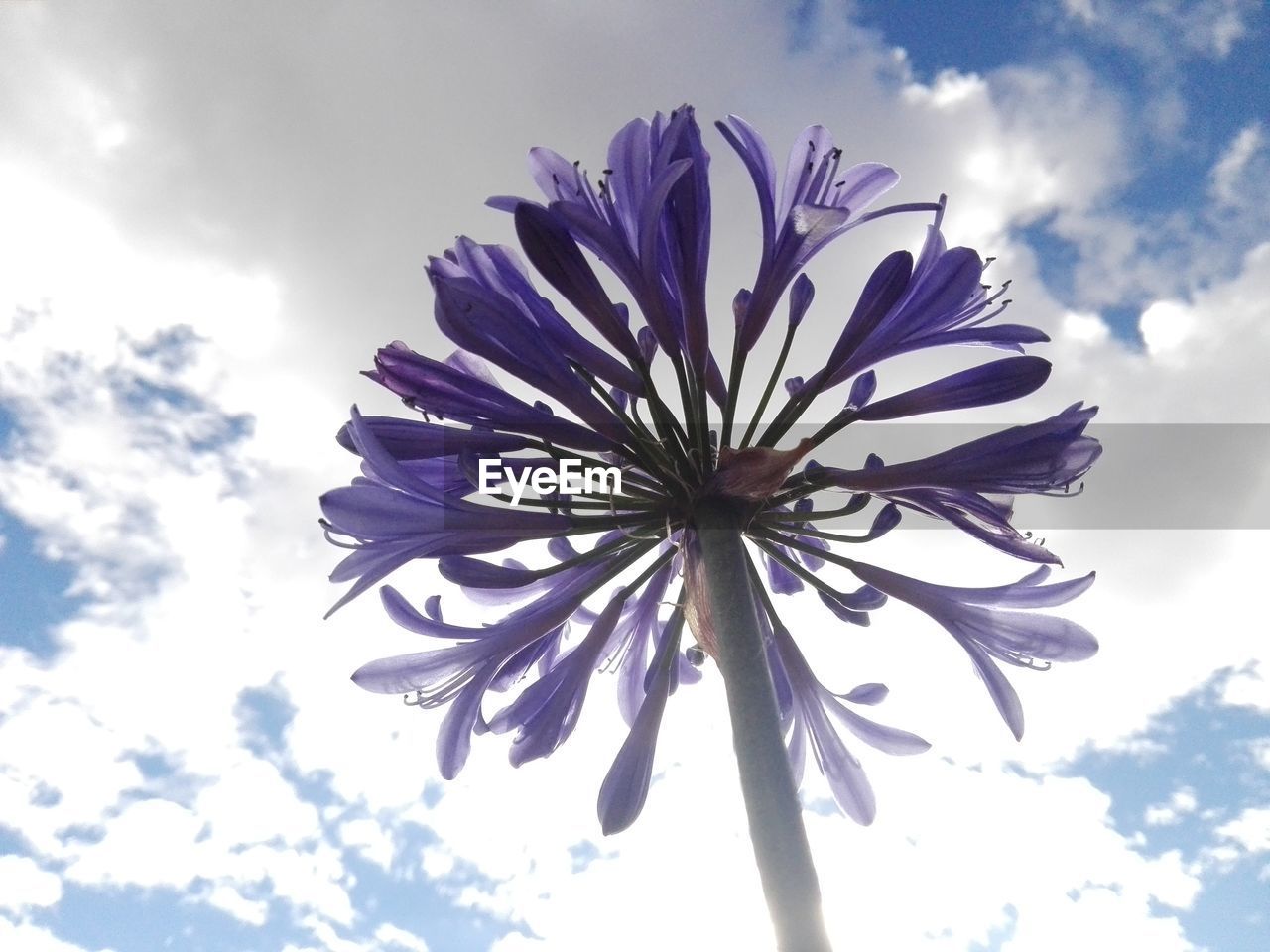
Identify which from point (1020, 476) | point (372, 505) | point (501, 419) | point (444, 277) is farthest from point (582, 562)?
point (1020, 476)

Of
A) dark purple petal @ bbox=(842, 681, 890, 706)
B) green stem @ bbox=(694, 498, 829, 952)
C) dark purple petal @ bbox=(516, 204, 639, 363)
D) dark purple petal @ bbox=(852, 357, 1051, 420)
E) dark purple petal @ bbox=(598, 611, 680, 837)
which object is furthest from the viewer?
dark purple petal @ bbox=(842, 681, 890, 706)

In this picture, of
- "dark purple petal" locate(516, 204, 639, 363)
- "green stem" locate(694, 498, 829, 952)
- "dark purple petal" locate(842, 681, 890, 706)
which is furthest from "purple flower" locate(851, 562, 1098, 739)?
"dark purple petal" locate(516, 204, 639, 363)

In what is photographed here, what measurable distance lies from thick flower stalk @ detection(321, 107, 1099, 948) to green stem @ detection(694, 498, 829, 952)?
0.01 meters

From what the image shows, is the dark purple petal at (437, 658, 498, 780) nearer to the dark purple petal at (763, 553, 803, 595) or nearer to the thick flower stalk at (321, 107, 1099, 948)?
the thick flower stalk at (321, 107, 1099, 948)

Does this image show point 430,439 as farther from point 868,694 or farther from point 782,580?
point 868,694

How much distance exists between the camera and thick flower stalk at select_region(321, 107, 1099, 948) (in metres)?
3.63

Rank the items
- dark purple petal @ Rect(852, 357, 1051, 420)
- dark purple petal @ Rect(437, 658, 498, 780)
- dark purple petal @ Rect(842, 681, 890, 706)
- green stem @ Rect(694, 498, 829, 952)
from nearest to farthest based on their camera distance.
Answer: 1. green stem @ Rect(694, 498, 829, 952)
2. dark purple petal @ Rect(852, 357, 1051, 420)
3. dark purple petal @ Rect(437, 658, 498, 780)
4. dark purple petal @ Rect(842, 681, 890, 706)

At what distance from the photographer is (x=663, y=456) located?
3781 millimetres

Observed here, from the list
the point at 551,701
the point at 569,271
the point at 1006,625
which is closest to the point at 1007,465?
the point at 1006,625

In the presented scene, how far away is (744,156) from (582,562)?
2.01 m

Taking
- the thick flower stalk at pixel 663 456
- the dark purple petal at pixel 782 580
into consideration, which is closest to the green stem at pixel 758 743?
the thick flower stalk at pixel 663 456

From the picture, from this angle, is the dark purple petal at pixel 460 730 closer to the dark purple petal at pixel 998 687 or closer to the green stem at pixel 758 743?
the green stem at pixel 758 743

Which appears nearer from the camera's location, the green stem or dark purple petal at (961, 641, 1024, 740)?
the green stem

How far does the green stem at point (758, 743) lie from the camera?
2912 millimetres
